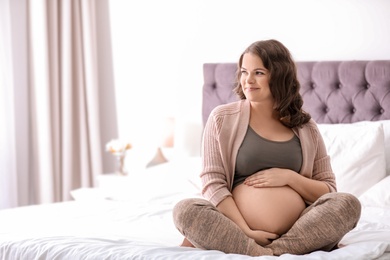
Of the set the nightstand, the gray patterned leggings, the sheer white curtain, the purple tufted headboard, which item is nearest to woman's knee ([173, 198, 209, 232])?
the gray patterned leggings

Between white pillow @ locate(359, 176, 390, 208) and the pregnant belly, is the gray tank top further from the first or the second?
white pillow @ locate(359, 176, 390, 208)

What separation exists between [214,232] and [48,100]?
9.13 feet

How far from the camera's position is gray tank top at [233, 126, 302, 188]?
8.34 feet

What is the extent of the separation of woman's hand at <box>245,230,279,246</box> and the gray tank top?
9.6 inches

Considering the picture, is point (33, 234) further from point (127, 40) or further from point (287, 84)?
point (127, 40)

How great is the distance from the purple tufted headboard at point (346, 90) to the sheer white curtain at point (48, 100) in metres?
1.73

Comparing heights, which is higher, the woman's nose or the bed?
the woman's nose

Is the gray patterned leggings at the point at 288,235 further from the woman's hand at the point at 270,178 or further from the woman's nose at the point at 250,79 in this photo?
the woman's nose at the point at 250,79

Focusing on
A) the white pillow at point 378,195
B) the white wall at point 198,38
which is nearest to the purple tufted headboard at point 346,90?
the white wall at point 198,38

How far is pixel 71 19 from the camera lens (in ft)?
16.4

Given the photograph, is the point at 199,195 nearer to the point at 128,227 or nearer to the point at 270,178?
Answer: the point at 128,227

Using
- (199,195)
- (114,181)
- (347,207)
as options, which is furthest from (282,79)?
(114,181)

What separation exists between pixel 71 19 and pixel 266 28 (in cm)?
151

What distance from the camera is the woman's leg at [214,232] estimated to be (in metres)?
2.30
